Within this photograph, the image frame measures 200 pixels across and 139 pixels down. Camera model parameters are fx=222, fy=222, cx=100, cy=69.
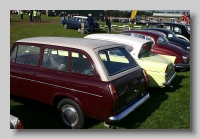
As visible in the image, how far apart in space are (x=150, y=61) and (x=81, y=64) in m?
2.83

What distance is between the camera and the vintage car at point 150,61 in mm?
5953

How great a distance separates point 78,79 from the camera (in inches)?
160

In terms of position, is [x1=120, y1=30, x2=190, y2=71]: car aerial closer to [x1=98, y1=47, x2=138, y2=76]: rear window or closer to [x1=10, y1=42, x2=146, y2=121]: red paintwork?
[x1=98, y1=47, x2=138, y2=76]: rear window

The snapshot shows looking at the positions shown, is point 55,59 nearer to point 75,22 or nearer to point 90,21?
point 90,21

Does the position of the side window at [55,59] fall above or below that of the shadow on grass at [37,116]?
above

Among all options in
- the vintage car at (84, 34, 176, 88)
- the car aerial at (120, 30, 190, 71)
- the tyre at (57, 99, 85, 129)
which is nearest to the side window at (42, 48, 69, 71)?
the tyre at (57, 99, 85, 129)

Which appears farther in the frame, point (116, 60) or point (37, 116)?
point (37, 116)

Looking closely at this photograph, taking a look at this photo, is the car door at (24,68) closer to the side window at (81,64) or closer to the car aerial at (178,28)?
the side window at (81,64)

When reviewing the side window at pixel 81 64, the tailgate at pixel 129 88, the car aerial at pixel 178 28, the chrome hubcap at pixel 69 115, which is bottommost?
the chrome hubcap at pixel 69 115

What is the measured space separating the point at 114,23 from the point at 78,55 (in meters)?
21.6

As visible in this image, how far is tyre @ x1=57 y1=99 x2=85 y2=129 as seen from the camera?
4117 mm

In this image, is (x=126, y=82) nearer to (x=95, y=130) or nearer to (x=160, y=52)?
(x=95, y=130)

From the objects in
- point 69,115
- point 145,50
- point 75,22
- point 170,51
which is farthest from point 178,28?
point 75,22

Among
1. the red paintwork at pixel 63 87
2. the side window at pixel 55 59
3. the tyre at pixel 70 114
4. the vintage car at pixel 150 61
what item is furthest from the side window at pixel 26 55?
the vintage car at pixel 150 61
